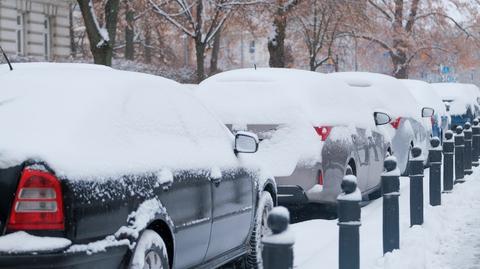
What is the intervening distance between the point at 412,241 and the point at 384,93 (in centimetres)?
748

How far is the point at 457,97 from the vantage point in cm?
3009

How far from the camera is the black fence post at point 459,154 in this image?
14031mm

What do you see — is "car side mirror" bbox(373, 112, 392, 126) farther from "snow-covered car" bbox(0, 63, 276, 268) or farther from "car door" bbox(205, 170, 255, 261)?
"snow-covered car" bbox(0, 63, 276, 268)

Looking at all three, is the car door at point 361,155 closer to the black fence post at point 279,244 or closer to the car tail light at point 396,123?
the car tail light at point 396,123

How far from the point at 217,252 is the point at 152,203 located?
1437 millimetres

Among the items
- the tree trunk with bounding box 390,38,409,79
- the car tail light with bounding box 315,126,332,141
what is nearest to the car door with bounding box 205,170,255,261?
the car tail light with bounding box 315,126,332,141

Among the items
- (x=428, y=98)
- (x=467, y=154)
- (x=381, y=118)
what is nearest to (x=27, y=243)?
(x=381, y=118)

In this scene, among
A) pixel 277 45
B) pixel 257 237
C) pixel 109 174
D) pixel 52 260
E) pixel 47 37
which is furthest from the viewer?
pixel 47 37

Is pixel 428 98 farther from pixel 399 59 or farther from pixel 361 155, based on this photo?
pixel 399 59

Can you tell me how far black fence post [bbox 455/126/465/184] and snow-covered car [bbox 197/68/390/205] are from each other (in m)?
3.88

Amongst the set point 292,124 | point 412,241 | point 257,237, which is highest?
point 292,124

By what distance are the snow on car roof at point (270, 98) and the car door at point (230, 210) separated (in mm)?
2414

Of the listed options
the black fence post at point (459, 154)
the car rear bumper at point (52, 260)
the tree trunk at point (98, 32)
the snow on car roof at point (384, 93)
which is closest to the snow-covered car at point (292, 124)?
the black fence post at point (459, 154)

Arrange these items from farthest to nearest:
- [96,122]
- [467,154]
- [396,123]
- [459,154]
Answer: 1. [467,154]
2. [396,123]
3. [459,154]
4. [96,122]
